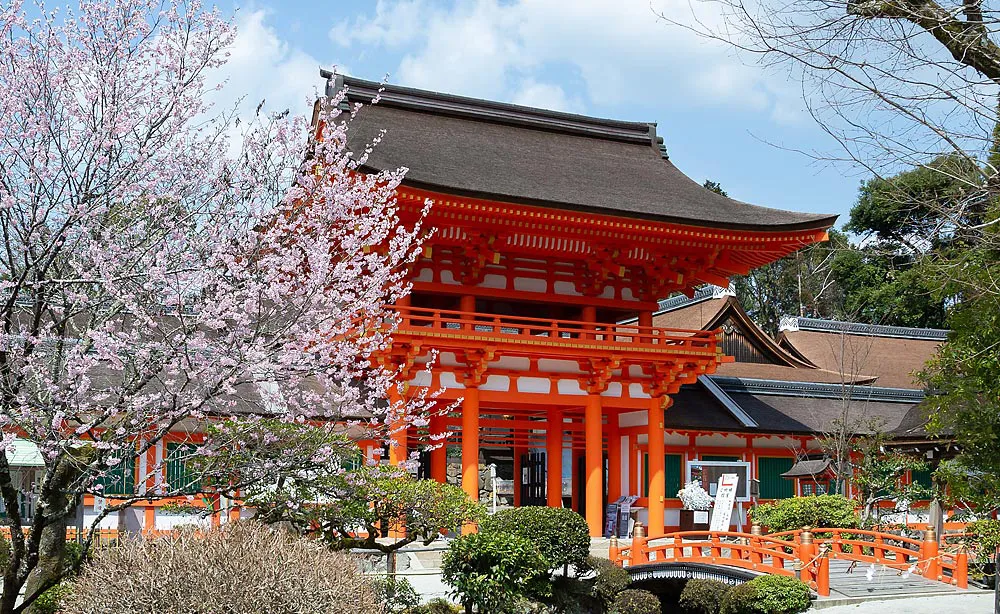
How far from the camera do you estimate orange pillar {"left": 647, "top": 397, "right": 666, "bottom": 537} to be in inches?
758

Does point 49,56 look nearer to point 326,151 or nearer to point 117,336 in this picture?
point 117,336

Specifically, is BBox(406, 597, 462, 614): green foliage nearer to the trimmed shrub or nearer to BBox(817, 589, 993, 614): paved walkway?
the trimmed shrub

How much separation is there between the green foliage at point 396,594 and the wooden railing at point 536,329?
5.45 metres

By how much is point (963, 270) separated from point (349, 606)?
525cm

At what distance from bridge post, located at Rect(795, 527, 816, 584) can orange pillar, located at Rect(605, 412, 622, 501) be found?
7.59m

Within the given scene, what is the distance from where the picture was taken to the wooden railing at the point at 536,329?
17.3 m

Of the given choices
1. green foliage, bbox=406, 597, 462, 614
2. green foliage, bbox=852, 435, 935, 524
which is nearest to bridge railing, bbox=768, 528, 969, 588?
green foliage, bbox=852, 435, 935, 524

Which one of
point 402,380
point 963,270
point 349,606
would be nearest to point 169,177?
point 349,606

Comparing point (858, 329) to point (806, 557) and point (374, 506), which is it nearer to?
point (806, 557)

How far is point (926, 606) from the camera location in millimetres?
12836

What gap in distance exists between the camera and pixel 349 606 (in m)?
7.30

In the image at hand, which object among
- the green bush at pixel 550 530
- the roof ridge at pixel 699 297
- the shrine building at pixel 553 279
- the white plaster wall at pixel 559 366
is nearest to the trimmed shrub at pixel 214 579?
the green bush at pixel 550 530

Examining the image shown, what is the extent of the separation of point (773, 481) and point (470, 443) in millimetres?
8990

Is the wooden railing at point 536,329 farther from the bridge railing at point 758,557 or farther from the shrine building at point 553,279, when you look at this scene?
the bridge railing at point 758,557
